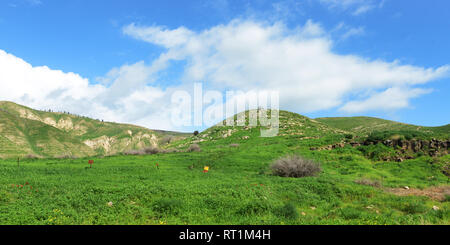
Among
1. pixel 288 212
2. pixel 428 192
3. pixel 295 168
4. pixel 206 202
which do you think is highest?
pixel 295 168

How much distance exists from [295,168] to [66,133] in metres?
125

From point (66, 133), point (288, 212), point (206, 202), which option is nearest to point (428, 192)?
point (288, 212)

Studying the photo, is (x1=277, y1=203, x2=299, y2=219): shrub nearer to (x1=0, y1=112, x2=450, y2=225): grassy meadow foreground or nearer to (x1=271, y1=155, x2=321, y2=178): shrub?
A: (x1=0, y1=112, x2=450, y2=225): grassy meadow foreground

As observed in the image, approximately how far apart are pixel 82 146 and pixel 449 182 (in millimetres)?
120931

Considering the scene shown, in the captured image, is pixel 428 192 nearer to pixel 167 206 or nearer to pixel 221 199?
pixel 221 199

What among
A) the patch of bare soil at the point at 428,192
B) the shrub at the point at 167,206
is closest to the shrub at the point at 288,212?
the shrub at the point at 167,206

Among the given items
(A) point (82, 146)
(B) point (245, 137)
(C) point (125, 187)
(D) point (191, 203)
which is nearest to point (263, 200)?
(D) point (191, 203)

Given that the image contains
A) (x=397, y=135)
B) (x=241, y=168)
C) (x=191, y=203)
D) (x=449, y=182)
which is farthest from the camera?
(x=397, y=135)

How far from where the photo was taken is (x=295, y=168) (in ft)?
66.8

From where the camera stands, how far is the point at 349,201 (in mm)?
14281

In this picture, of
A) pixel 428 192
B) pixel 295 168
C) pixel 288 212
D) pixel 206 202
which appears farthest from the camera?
pixel 295 168
